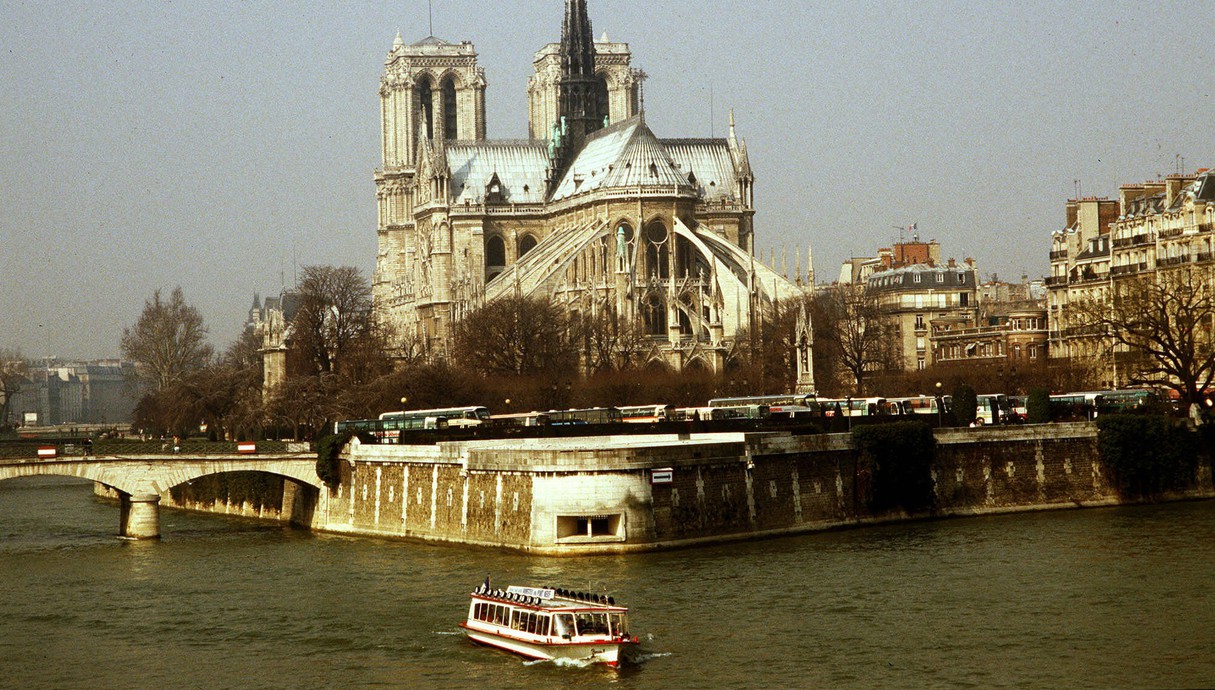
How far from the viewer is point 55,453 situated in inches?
2197

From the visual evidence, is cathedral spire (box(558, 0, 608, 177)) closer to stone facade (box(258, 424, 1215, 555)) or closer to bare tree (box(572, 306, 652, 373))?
bare tree (box(572, 306, 652, 373))

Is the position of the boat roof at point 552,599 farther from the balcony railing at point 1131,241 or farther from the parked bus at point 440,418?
the balcony railing at point 1131,241

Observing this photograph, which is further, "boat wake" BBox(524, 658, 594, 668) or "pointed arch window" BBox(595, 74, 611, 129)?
"pointed arch window" BBox(595, 74, 611, 129)

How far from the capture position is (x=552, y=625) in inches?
1300

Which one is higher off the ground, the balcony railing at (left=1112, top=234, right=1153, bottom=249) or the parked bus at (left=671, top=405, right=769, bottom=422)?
the balcony railing at (left=1112, top=234, right=1153, bottom=249)

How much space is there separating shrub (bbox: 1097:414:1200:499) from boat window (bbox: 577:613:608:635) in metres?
23.4

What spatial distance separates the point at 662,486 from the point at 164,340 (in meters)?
87.1

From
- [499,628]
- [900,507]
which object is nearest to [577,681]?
[499,628]

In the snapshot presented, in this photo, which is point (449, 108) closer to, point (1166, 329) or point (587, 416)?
point (587, 416)

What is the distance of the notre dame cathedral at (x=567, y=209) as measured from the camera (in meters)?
99.4

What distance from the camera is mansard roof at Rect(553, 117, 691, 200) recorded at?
104m

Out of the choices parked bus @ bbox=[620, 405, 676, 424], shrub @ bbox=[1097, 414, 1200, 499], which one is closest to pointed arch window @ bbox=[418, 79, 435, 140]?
parked bus @ bbox=[620, 405, 676, 424]

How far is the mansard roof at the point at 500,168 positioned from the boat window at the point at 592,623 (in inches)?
3242

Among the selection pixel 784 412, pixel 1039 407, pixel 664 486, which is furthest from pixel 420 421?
pixel 1039 407
